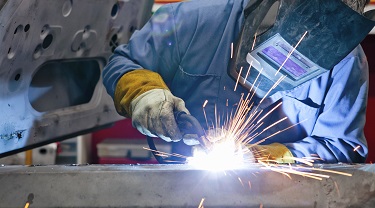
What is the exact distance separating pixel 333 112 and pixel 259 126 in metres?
0.32

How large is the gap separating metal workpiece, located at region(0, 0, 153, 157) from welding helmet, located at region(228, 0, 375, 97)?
0.87m

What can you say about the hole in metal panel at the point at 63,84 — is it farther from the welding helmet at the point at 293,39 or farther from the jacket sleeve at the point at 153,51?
the welding helmet at the point at 293,39

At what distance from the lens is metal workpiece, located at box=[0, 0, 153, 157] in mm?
2598

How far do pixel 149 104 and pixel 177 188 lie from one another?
67 cm

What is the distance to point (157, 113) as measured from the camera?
226 cm

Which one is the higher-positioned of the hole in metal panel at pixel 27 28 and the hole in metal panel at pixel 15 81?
the hole in metal panel at pixel 27 28

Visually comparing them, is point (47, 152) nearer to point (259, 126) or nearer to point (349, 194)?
point (259, 126)

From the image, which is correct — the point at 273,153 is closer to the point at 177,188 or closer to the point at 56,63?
the point at 177,188

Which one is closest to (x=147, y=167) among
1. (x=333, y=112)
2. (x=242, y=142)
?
(x=242, y=142)

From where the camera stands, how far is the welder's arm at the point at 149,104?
2248 mm

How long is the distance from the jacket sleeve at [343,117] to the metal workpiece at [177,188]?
32.7 inches

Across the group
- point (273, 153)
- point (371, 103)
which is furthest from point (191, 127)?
point (371, 103)

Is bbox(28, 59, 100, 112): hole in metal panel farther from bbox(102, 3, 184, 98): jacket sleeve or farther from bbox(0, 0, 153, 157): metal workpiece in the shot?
bbox(102, 3, 184, 98): jacket sleeve

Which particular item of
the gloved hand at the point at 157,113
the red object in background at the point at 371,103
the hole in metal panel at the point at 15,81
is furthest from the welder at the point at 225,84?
the red object in background at the point at 371,103
